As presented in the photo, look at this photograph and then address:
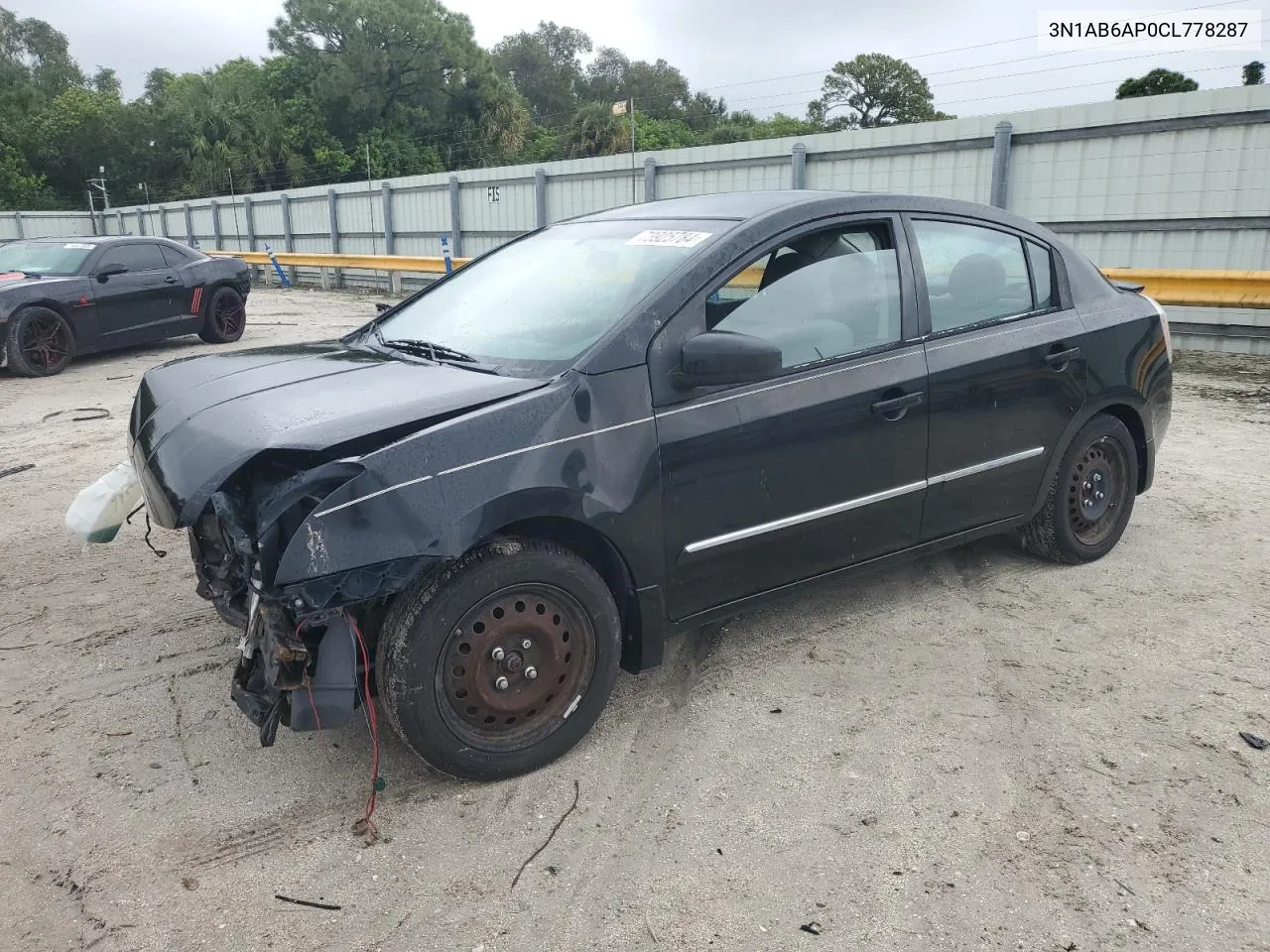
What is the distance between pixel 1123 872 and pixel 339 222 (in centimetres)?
2570

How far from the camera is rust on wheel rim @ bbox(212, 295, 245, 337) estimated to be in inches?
481

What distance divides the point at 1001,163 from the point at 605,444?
1089 cm

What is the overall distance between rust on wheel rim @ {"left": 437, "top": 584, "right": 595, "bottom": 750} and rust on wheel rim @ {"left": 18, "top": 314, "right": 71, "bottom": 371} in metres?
9.45

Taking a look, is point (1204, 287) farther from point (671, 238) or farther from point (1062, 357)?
point (671, 238)

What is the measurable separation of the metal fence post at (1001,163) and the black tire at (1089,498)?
847cm

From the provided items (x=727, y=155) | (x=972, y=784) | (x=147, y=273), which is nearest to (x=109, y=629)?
(x=972, y=784)

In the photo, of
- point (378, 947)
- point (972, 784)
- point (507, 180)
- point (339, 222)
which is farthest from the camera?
point (339, 222)

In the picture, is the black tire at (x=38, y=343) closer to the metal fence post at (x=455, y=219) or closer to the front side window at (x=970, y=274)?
the front side window at (x=970, y=274)

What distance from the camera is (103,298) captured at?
10.7 metres

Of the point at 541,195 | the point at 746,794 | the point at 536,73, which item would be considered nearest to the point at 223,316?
the point at 541,195

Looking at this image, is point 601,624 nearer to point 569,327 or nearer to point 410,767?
point 410,767

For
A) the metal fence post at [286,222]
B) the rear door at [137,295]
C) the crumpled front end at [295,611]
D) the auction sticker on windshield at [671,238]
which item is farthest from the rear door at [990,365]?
the metal fence post at [286,222]

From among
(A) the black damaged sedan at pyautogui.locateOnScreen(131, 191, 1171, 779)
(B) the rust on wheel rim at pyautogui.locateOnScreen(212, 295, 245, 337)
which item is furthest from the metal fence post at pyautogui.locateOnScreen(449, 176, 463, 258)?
(A) the black damaged sedan at pyautogui.locateOnScreen(131, 191, 1171, 779)

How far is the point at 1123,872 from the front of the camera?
2461mm
